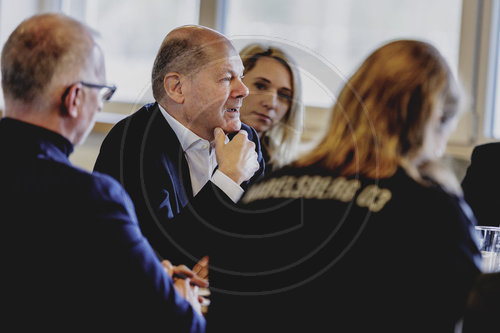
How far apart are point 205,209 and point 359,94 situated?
16.5 inches

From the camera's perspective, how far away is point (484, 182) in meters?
2.36

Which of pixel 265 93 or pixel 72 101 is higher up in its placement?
pixel 72 101

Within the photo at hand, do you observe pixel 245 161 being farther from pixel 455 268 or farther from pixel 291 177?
pixel 455 268

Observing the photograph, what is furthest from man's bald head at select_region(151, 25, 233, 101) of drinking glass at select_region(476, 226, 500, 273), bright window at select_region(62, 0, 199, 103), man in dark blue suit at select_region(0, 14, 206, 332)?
bright window at select_region(62, 0, 199, 103)

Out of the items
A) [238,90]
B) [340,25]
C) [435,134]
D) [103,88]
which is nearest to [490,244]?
[435,134]

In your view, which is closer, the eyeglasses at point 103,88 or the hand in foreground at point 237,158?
the eyeglasses at point 103,88

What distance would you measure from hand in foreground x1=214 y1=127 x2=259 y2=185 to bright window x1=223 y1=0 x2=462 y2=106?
47.8 inches

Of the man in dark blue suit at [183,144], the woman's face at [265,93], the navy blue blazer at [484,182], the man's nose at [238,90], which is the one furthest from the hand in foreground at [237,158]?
the navy blue blazer at [484,182]

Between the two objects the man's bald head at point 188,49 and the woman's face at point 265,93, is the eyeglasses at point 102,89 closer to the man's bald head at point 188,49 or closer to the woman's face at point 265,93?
the man's bald head at point 188,49

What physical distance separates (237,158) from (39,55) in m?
0.67

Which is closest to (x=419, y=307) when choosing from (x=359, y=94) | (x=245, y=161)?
(x=359, y=94)

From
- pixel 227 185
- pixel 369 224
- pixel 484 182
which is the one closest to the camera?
pixel 369 224

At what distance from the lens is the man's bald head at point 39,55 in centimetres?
102

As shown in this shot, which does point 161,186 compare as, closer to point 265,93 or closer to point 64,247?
point 64,247
